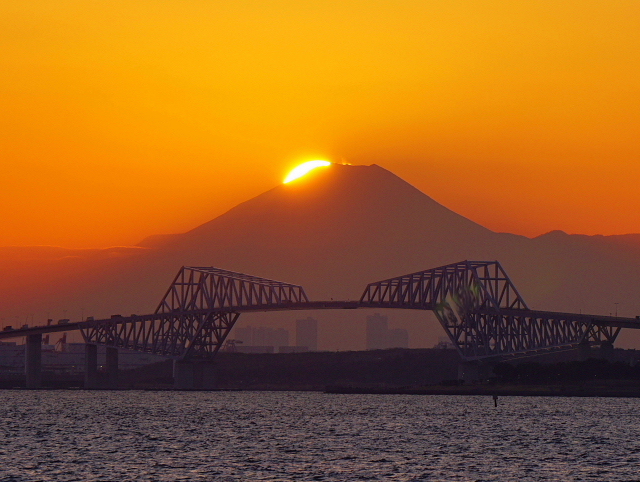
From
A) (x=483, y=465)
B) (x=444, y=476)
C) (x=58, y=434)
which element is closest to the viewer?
(x=444, y=476)

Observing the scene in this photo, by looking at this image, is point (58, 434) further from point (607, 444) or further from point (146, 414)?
point (607, 444)

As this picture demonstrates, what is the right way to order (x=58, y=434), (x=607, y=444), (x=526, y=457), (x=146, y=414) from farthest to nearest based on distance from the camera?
(x=146, y=414), (x=58, y=434), (x=607, y=444), (x=526, y=457)

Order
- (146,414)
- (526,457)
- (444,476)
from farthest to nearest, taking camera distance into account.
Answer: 1. (146,414)
2. (526,457)
3. (444,476)

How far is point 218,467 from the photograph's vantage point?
87.1 metres

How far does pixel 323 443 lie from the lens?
107 meters

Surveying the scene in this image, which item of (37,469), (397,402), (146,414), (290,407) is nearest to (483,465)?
(37,469)

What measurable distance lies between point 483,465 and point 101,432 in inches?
1802

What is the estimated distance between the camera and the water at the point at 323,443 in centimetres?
8412

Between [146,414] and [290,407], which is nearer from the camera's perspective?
[146,414]

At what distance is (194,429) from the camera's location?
124938 millimetres

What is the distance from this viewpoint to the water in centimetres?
8412

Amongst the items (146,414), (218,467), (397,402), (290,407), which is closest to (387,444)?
(218,467)

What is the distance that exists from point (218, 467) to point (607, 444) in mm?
36469

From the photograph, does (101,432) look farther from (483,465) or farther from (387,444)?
(483,465)
